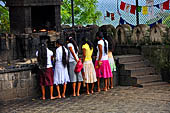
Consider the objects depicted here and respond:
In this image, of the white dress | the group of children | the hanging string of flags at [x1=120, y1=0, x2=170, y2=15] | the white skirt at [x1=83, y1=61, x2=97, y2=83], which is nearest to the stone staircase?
the group of children

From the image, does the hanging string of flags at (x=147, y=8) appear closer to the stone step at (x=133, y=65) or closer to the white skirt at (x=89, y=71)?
the stone step at (x=133, y=65)

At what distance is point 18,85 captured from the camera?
1205 cm

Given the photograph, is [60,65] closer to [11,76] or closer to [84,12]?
[11,76]

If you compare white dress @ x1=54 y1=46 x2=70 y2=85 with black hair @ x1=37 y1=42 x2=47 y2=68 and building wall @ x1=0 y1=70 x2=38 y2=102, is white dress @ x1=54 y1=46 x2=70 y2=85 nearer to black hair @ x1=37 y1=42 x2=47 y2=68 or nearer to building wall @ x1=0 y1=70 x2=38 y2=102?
black hair @ x1=37 y1=42 x2=47 y2=68

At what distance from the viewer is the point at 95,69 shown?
13.1m

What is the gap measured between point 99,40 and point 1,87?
331cm

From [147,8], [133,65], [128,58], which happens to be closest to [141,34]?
[128,58]

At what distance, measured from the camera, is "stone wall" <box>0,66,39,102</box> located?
11781 mm

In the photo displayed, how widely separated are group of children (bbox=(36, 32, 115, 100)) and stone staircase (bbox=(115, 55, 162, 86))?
75 centimetres

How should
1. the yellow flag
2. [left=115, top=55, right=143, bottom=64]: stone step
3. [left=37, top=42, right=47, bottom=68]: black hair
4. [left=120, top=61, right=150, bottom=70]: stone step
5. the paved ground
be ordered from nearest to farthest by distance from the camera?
the paved ground
[left=37, top=42, right=47, bottom=68]: black hair
[left=120, top=61, right=150, bottom=70]: stone step
[left=115, top=55, right=143, bottom=64]: stone step
the yellow flag

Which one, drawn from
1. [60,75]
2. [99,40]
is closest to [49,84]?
[60,75]

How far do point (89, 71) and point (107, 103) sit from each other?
1817mm

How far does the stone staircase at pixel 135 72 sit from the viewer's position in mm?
13674

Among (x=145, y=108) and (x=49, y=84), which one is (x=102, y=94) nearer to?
(x=49, y=84)
